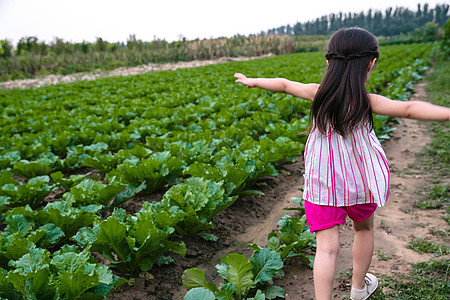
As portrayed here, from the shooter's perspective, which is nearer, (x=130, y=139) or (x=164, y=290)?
(x=164, y=290)

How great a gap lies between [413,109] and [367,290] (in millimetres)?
1244

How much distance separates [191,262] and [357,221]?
58.5 inches

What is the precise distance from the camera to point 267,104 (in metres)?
8.18

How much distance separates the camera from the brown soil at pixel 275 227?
2.50m

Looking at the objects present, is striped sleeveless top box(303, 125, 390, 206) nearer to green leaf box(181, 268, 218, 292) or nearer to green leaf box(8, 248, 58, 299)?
green leaf box(181, 268, 218, 292)

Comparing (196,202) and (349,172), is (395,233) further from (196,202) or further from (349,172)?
(196,202)

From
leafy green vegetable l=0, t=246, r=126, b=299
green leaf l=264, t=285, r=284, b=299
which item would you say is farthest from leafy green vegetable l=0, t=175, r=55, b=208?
green leaf l=264, t=285, r=284, b=299

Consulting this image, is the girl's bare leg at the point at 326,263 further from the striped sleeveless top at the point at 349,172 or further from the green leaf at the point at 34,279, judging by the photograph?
the green leaf at the point at 34,279

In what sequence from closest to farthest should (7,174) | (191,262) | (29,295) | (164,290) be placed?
(29,295), (164,290), (191,262), (7,174)

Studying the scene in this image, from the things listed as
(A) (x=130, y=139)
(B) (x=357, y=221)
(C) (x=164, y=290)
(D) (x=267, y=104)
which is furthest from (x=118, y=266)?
(D) (x=267, y=104)

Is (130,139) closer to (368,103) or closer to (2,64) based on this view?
(368,103)

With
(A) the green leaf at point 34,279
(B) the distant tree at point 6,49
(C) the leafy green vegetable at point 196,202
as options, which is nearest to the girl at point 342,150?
(C) the leafy green vegetable at point 196,202

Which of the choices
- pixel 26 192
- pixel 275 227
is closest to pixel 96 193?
pixel 26 192

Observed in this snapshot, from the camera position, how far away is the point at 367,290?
Answer: 2150mm
